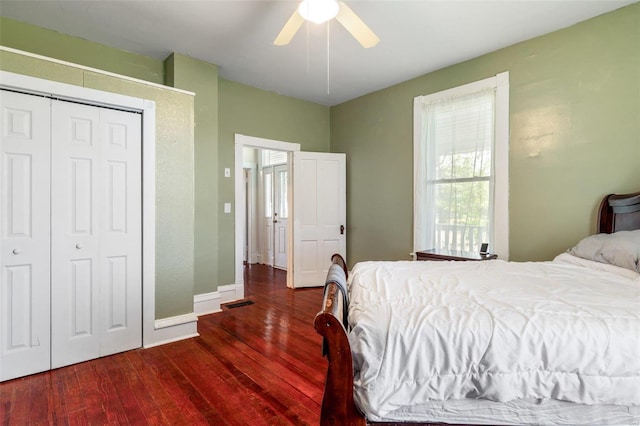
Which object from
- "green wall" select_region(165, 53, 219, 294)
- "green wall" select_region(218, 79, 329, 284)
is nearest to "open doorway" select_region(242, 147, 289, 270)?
"green wall" select_region(218, 79, 329, 284)

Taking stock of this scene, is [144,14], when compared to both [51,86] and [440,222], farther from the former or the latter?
[440,222]

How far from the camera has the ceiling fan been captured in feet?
6.34

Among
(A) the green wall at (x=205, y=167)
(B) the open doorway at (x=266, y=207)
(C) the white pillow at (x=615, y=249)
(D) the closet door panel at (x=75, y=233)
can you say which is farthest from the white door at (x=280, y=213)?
(C) the white pillow at (x=615, y=249)

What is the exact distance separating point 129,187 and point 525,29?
383 cm

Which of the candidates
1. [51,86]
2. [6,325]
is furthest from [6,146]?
[6,325]

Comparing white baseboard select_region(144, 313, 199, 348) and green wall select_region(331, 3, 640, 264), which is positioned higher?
green wall select_region(331, 3, 640, 264)

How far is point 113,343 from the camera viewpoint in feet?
8.31

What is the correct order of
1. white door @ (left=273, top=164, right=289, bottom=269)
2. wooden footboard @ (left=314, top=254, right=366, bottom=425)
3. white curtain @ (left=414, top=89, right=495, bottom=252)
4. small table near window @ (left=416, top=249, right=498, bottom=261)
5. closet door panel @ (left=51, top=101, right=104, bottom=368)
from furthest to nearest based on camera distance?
1. white door @ (left=273, top=164, right=289, bottom=269)
2. white curtain @ (left=414, top=89, right=495, bottom=252)
3. small table near window @ (left=416, top=249, right=498, bottom=261)
4. closet door panel @ (left=51, top=101, right=104, bottom=368)
5. wooden footboard @ (left=314, top=254, right=366, bottom=425)

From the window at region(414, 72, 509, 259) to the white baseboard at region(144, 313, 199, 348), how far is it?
2.69 metres

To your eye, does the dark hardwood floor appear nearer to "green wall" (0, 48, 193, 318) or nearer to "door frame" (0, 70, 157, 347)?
"door frame" (0, 70, 157, 347)

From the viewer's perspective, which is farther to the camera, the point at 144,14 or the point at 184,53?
the point at 184,53

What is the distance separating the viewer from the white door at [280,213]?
20.2 ft

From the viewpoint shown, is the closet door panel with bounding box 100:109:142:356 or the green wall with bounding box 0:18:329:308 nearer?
the closet door panel with bounding box 100:109:142:356

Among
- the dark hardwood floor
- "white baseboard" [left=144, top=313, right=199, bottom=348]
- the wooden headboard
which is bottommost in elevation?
the dark hardwood floor
